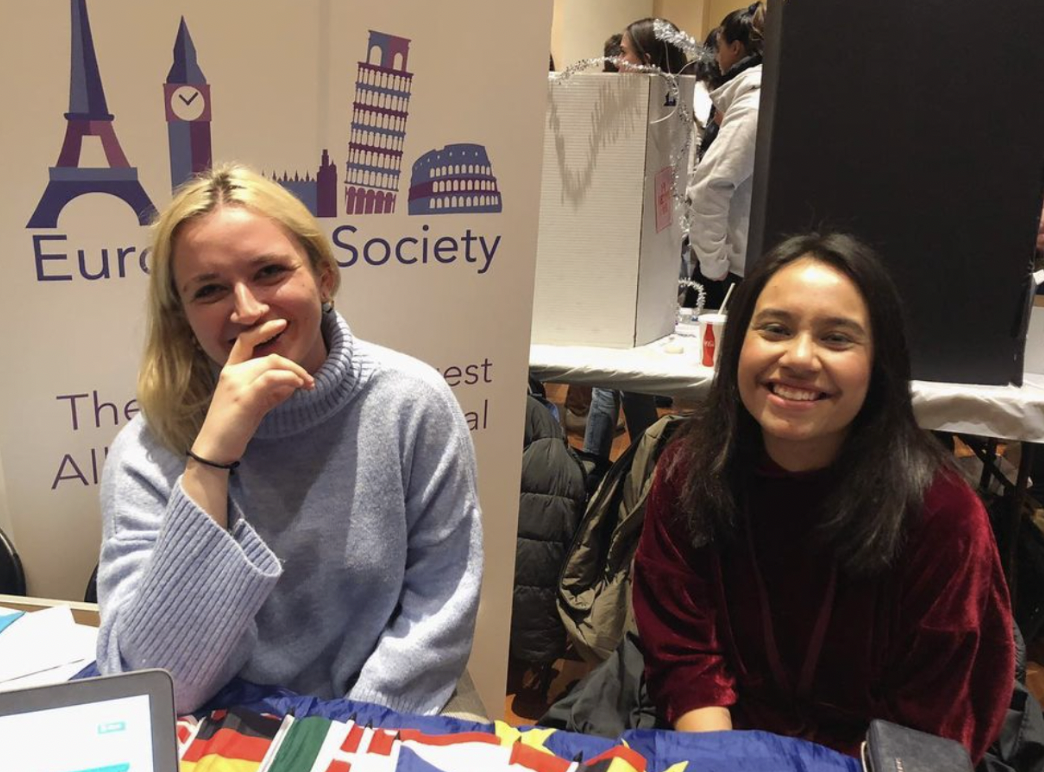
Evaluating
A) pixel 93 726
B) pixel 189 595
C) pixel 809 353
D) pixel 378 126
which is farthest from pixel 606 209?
pixel 93 726

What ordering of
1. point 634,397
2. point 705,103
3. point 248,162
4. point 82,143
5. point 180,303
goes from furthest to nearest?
point 705,103 < point 634,397 < point 248,162 < point 82,143 < point 180,303

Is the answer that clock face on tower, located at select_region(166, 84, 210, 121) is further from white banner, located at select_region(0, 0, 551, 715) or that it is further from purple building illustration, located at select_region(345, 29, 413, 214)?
purple building illustration, located at select_region(345, 29, 413, 214)

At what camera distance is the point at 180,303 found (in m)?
1.15

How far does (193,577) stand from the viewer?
1006 mm

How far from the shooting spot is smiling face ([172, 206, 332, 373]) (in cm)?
107

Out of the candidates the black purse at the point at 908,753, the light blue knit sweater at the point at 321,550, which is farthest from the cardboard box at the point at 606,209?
the black purse at the point at 908,753

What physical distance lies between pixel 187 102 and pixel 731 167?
1825 millimetres

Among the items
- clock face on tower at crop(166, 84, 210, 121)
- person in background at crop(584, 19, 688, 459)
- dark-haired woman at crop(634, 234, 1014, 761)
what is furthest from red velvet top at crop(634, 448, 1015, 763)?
person in background at crop(584, 19, 688, 459)

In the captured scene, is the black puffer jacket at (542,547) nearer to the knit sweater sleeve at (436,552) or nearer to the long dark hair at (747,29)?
the knit sweater sleeve at (436,552)

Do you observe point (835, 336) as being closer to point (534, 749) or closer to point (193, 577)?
point (534, 749)

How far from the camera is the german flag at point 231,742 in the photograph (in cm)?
82

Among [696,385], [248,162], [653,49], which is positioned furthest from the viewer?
[653,49]

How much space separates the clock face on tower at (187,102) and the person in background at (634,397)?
156cm

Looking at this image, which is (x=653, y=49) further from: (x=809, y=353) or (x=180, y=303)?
(x=180, y=303)
